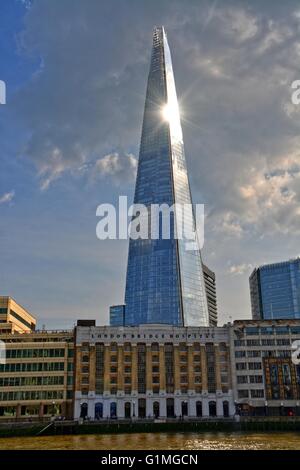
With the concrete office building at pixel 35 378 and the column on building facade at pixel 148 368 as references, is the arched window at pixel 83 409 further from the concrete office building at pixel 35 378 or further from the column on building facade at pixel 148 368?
the column on building facade at pixel 148 368

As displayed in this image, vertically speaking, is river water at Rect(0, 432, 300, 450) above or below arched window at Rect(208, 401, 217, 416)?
below

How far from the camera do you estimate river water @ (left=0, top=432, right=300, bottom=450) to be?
70.0 metres

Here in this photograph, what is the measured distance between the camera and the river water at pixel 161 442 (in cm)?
7000

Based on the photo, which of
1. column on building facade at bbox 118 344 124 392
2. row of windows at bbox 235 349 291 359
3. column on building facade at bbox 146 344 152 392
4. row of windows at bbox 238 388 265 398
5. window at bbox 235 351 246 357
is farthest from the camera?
window at bbox 235 351 246 357

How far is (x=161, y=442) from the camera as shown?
76.8m

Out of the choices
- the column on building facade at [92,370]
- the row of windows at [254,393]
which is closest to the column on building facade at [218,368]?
the row of windows at [254,393]

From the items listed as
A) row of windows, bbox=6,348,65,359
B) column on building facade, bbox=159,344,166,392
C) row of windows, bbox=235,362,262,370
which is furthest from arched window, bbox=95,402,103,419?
row of windows, bbox=235,362,262,370

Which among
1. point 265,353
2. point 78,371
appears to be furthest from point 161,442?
point 265,353

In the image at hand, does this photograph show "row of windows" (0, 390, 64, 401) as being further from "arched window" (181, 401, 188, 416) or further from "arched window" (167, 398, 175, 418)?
"arched window" (181, 401, 188, 416)

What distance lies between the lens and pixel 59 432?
95.3 meters

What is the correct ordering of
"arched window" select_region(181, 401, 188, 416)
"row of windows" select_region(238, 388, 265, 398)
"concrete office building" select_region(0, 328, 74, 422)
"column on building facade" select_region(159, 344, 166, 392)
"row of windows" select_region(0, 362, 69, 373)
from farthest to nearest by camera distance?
1. "column on building facade" select_region(159, 344, 166, 392)
2. "row of windows" select_region(238, 388, 265, 398)
3. "arched window" select_region(181, 401, 188, 416)
4. "row of windows" select_region(0, 362, 69, 373)
5. "concrete office building" select_region(0, 328, 74, 422)

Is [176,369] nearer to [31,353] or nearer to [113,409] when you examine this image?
[113,409]
